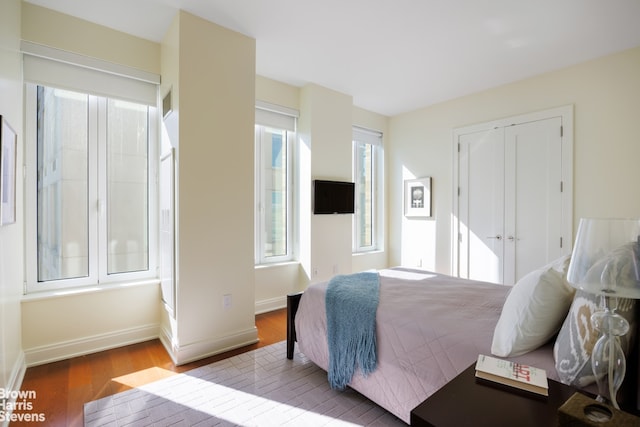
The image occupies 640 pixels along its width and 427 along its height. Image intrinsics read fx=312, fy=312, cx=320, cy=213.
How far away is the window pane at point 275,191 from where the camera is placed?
3953 mm

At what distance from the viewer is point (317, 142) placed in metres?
4.04

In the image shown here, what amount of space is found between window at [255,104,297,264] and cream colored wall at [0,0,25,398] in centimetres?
210

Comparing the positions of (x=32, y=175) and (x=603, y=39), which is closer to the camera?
(x=32, y=175)

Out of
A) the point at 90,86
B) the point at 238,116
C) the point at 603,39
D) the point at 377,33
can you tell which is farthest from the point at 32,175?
the point at 603,39

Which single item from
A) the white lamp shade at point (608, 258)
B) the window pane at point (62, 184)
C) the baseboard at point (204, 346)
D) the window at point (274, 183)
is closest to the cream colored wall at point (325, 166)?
the window at point (274, 183)

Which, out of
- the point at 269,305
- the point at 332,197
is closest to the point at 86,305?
the point at 269,305

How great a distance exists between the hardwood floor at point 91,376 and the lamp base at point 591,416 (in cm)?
239

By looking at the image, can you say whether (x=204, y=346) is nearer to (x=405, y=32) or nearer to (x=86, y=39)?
(x=86, y=39)

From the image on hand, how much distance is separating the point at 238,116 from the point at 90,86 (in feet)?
4.19

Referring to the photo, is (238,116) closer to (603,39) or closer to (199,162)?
(199,162)

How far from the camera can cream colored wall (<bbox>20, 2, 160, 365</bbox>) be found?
245 cm

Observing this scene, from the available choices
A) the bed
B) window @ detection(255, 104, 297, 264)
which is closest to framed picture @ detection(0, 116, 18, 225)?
the bed

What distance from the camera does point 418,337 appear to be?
5.48 feet

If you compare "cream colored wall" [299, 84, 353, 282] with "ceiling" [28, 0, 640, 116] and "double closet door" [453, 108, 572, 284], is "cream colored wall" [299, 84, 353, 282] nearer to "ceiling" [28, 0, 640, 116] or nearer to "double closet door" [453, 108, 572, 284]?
"ceiling" [28, 0, 640, 116]
